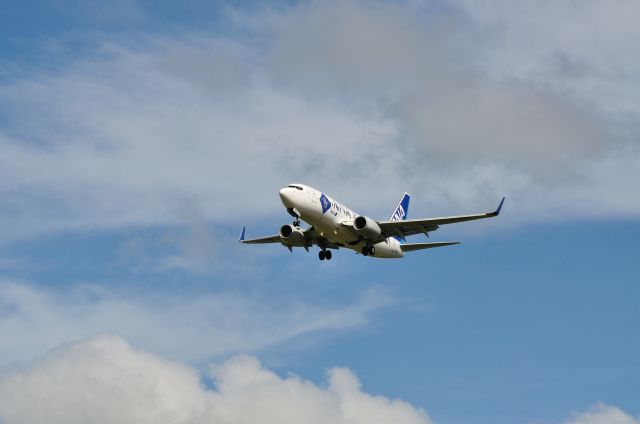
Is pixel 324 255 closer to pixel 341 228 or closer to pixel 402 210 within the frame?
pixel 341 228

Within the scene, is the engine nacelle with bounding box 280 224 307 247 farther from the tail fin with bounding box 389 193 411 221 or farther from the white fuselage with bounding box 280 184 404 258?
the tail fin with bounding box 389 193 411 221

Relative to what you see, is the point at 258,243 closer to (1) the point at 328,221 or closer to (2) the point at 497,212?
(1) the point at 328,221

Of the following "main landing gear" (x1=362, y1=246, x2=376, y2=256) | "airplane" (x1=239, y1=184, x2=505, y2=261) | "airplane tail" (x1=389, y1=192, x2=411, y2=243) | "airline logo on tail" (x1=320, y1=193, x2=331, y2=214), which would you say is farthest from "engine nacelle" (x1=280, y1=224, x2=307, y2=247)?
"airplane tail" (x1=389, y1=192, x2=411, y2=243)

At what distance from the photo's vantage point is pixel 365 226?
79.8m

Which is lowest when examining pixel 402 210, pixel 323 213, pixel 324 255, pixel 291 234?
pixel 323 213

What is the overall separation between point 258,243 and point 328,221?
14787 millimetres

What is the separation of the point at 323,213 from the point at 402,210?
68.5ft

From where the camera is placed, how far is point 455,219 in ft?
255

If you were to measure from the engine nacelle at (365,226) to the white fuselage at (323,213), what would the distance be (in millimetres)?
474

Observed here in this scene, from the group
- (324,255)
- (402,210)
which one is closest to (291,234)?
(324,255)

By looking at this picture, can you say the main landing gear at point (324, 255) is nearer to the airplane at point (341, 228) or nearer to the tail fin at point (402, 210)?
the airplane at point (341, 228)

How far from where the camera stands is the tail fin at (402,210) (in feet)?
315

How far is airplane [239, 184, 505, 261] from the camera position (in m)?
76.3

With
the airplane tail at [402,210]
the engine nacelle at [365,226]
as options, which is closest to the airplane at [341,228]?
A: the engine nacelle at [365,226]
